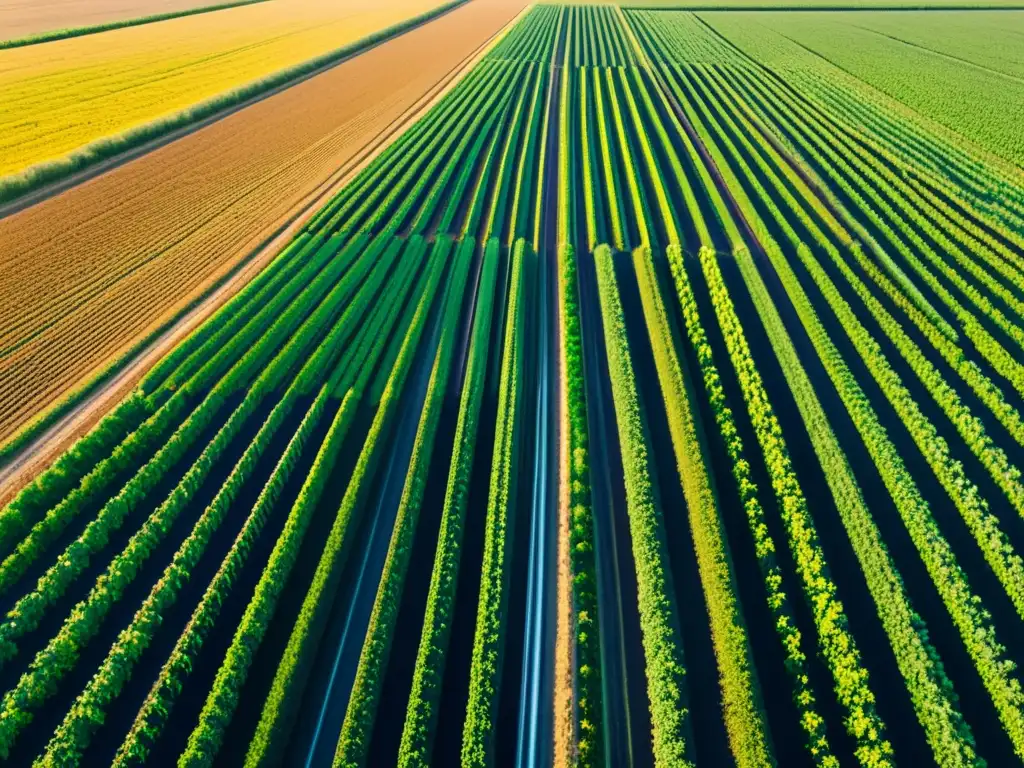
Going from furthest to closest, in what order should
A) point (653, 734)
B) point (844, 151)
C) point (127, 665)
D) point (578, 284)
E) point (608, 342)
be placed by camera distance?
point (844, 151) → point (578, 284) → point (608, 342) → point (127, 665) → point (653, 734)

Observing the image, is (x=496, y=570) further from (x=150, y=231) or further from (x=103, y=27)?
(x=103, y=27)

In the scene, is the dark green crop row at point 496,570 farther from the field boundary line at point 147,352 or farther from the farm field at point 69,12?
the farm field at point 69,12

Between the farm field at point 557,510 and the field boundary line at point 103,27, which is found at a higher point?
the field boundary line at point 103,27

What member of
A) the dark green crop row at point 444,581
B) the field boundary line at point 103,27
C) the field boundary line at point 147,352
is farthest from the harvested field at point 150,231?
the field boundary line at point 103,27

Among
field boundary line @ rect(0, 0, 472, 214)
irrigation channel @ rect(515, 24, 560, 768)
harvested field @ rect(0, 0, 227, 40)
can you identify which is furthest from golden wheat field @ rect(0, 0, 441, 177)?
irrigation channel @ rect(515, 24, 560, 768)

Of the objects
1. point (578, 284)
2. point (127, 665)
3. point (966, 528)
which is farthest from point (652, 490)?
point (127, 665)

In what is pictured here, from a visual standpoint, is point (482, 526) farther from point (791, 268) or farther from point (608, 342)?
point (791, 268)
